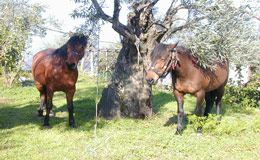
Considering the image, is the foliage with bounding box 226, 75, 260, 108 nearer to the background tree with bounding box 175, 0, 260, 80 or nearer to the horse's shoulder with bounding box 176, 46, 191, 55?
the background tree with bounding box 175, 0, 260, 80

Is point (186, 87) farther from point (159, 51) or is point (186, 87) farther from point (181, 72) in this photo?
point (159, 51)

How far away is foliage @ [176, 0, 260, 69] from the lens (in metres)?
4.85

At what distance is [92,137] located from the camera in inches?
205

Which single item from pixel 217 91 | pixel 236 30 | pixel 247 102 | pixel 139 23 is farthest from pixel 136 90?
pixel 247 102

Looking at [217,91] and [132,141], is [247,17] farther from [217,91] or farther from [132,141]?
[132,141]

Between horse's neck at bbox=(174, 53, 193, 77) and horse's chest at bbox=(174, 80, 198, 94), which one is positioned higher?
horse's neck at bbox=(174, 53, 193, 77)

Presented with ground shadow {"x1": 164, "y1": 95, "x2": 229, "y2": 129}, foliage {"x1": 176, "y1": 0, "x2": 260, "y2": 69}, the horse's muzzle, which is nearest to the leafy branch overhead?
foliage {"x1": 176, "y1": 0, "x2": 260, "y2": 69}

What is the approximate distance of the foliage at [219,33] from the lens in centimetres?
485

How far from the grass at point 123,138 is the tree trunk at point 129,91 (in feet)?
1.11

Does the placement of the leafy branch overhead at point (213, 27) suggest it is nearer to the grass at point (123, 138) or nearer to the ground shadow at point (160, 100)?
the grass at point (123, 138)

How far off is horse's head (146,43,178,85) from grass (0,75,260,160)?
4.17 feet

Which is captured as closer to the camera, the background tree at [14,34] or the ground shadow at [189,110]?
the background tree at [14,34]

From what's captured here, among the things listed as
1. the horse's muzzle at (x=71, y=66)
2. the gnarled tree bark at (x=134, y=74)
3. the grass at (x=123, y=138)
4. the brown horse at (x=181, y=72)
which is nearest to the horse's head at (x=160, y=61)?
the brown horse at (x=181, y=72)

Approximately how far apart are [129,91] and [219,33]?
9.63 feet
